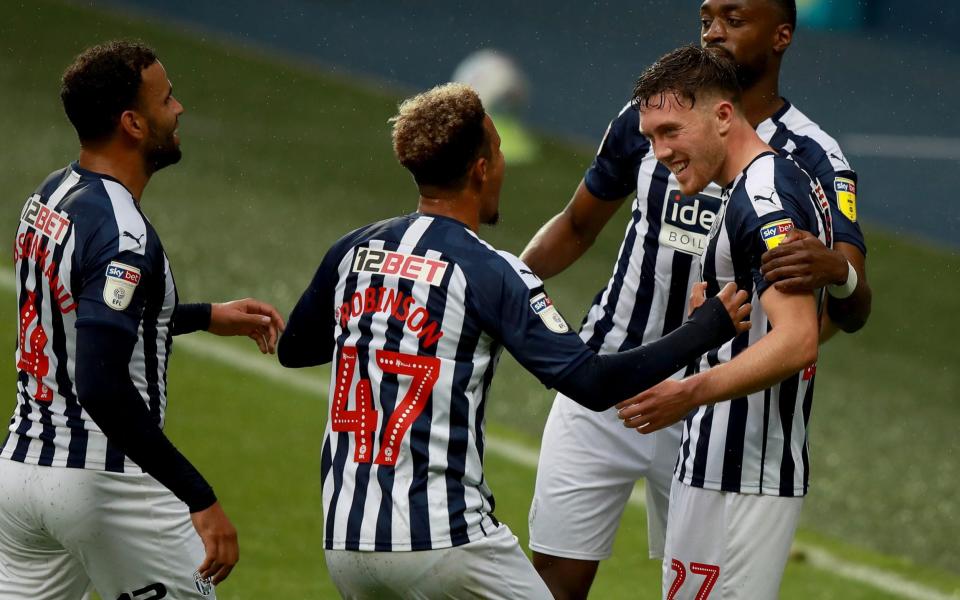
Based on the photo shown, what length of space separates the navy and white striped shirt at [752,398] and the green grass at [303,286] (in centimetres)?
211

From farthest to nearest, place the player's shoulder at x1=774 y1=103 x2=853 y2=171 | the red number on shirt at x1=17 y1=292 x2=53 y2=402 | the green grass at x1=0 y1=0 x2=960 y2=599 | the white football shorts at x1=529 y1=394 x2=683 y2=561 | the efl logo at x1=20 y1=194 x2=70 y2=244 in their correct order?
1. the green grass at x1=0 y1=0 x2=960 y2=599
2. the white football shorts at x1=529 y1=394 x2=683 y2=561
3. the player's shoulder at x1=774 y1=103 x2=853 y2=171
4. the red number on shirt at x1=17 y1=292 x2=53 y2=402
5. the efl logo at x1=20 y1=194 x2=70 y2=244

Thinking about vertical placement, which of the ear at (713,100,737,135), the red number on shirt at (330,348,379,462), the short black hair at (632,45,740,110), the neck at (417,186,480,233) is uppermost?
the short black hair at (632,45,740,110)

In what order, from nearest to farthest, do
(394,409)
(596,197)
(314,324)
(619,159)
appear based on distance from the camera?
(394,409)
(314,324)
(619,159)
(596,197)

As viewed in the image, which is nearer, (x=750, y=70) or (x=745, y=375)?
(x=745, y=375)

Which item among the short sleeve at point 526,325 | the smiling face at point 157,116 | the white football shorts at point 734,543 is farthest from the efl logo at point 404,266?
the white football shorts at point 734,543

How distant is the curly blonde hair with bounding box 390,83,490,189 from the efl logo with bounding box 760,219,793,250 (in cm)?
76

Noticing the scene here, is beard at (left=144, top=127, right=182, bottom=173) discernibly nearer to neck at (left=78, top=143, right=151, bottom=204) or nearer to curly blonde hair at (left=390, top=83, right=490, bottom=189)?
neck at (left=78, top=143, right=151, bottom=204)

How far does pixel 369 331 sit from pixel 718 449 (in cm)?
115

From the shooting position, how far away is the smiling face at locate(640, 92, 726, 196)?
3.98m

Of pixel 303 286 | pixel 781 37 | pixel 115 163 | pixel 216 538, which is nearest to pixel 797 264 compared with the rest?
pixel 781 37

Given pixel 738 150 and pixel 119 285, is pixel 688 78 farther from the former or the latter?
pixel 119 285

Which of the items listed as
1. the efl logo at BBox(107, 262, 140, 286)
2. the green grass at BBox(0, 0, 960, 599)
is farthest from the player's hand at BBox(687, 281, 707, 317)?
the green grass at BBox(0, 0, 960, 599)

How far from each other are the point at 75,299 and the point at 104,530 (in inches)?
25.3

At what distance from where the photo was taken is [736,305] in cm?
374
